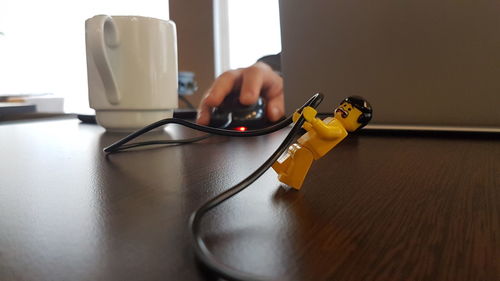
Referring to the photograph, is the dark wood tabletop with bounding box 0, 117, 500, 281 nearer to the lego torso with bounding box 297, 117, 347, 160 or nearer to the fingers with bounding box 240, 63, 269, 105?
the lego torso with bounding box 297, 117, 347, 160

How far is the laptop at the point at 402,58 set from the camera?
0.51 meters

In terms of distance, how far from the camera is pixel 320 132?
0.25 metres

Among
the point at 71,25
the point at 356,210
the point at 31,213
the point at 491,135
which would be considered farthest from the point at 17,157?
the point at 71,25

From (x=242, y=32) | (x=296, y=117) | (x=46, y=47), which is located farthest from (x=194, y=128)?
(x=46, y=47)

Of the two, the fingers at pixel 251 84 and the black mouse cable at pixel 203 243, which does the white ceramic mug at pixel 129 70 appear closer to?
the fingers at pixel 251 84

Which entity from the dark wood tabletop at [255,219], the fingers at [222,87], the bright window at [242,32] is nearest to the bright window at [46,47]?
the bright window at [242,32]

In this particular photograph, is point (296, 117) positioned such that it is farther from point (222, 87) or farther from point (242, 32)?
point (242, 32)

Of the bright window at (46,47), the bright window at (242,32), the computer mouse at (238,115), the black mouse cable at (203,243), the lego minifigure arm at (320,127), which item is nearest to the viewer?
the black mouse cable at (203,243)

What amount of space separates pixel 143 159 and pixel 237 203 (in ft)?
0.67

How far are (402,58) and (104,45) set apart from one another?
1.37 feet

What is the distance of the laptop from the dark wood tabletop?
0.15 metres

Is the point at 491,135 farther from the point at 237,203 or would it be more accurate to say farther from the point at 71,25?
the point at 71,25

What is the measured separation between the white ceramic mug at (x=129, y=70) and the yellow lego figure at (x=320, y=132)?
0.41 metres

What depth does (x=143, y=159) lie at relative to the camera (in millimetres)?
415
